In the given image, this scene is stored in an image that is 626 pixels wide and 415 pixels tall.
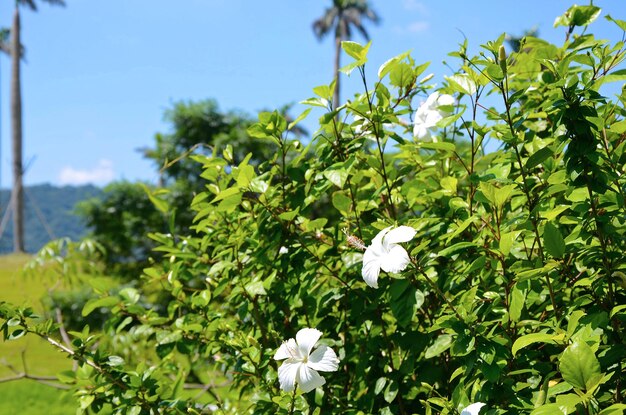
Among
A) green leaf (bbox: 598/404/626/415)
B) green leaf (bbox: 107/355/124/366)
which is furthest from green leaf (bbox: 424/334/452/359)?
green leaf (bbox: 107/355/124/366)

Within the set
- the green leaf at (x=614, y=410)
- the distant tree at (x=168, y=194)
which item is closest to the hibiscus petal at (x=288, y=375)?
the green leaf at (x=614, y=410)

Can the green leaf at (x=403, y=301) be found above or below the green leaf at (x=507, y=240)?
below

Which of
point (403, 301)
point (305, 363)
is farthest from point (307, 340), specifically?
point (403, 301)

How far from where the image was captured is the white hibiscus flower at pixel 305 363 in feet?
3.74

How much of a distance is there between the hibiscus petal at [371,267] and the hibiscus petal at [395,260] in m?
0.02

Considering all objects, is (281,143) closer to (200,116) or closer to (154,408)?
(154,408)

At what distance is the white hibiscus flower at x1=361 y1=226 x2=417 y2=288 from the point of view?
1.02m

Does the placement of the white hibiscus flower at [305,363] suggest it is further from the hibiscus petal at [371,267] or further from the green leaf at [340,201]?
the green leaf at [340,201]

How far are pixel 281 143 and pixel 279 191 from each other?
128mm

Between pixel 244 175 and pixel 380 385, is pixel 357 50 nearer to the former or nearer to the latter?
pixel 244 175

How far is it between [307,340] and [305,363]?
5 centimetres

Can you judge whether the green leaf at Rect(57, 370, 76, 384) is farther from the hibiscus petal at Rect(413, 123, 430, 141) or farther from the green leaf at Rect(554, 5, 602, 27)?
the green leaf at Rect(554, 5, 602, 27)

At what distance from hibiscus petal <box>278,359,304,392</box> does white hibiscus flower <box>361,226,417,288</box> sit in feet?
0.78

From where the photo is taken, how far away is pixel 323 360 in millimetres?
1153
